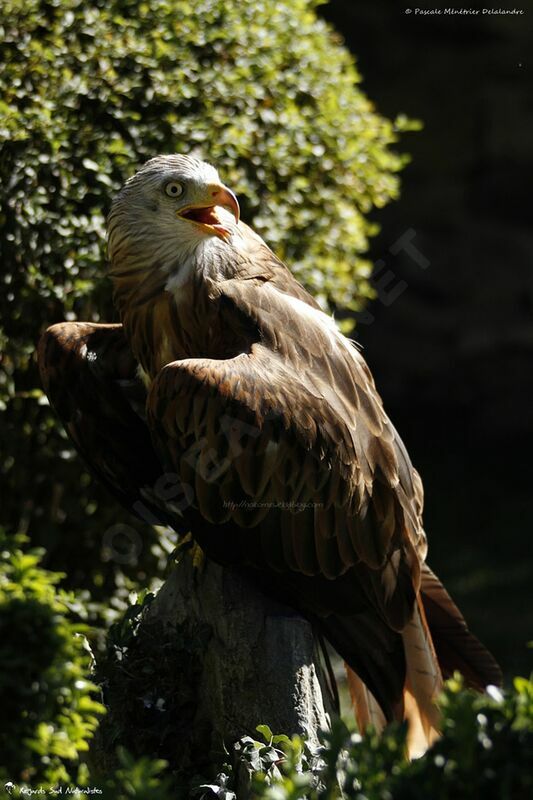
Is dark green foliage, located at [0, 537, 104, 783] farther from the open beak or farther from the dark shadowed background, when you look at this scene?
the dark shadowed background

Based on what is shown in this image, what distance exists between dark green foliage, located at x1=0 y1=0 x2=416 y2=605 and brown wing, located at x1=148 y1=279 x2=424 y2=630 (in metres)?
1.04

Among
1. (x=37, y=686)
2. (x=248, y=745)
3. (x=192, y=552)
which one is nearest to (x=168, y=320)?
(x=192, y=552)

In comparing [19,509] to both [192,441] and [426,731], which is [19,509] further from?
[426,731]

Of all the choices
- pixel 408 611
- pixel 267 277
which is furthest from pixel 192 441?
pixel 408 611

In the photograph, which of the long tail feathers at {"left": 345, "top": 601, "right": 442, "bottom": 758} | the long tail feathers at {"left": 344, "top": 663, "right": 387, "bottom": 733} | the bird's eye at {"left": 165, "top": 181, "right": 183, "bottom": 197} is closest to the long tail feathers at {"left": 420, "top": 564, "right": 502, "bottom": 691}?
the long tail feathers at {"left": 345, "top": 601, "right": 442, "bottom": 758}

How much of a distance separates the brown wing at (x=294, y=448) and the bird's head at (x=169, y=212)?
0.20 metres

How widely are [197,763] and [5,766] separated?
1.19 m

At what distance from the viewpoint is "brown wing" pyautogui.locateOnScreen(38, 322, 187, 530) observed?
3799 mm

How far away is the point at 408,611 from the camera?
3.50 metres

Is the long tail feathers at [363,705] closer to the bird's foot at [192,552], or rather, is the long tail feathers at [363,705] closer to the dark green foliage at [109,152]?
the bird's foot at [192,552]

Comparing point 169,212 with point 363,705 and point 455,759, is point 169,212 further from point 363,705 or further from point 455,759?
point 455,759

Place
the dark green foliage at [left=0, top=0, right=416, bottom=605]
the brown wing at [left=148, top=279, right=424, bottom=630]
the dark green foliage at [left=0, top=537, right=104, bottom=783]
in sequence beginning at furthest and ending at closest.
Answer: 1. the dark green foliage at [left=0, top=0, right=416, bottom=605]
2. the brown wing at [left=148, top=279, right=424, bottom=630]
3. the dark green foliage at [left=0, top=537, right=104, bottom=783]

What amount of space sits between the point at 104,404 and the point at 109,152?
1036mm

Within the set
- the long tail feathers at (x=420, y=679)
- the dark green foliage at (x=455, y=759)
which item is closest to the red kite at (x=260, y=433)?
the long tail feathers at (x=420, y=679)
